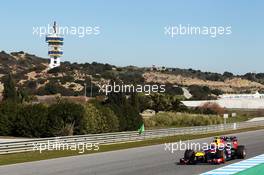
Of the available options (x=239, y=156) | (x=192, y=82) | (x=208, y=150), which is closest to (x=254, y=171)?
(x=208, y=150)

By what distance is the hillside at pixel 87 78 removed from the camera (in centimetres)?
10194

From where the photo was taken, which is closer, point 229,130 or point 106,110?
point 106,110

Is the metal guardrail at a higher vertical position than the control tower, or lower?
lower

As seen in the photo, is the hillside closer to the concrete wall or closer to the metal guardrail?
the concrete wall

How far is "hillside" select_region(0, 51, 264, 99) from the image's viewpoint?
102 metres

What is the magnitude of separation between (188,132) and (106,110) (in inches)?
319

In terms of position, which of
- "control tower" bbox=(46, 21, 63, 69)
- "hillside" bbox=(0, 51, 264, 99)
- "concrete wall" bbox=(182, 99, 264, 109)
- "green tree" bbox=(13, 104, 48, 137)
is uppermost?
"control tower" bbox=(46, 21, 63, 69)

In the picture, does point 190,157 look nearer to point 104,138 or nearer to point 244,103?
point 104,138

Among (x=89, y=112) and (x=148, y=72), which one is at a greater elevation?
(x=148, y=72)

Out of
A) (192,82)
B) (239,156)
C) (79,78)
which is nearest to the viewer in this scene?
(239,156)

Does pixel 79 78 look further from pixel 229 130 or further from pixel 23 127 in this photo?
pixel 23 127

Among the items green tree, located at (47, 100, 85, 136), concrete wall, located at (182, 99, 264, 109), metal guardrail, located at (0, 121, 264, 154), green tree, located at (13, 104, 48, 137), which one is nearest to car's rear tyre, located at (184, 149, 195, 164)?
metal guardrail, located at (0, 121, 264, 154)

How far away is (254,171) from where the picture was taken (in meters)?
16.4

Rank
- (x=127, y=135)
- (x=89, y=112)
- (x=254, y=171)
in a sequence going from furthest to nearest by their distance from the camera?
(x=89, y=112) < (x=127, y=135) < (x=254, y=171)
